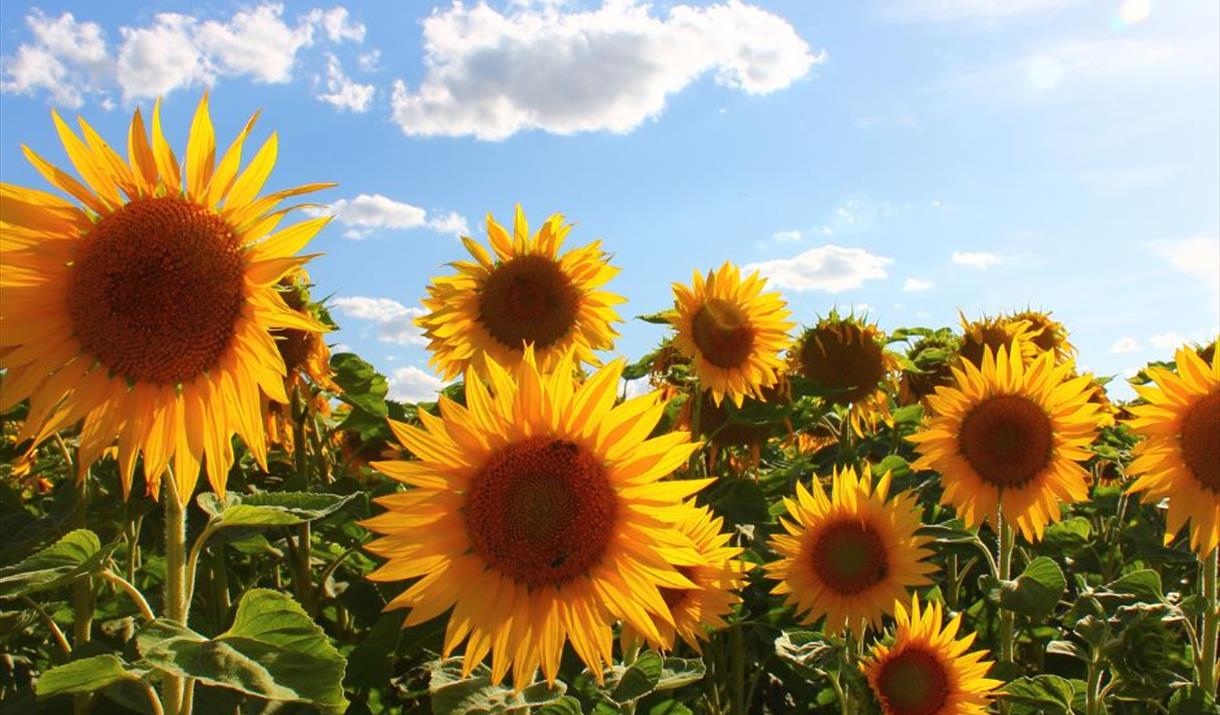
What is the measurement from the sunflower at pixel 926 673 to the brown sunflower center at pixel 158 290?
2.82 meters

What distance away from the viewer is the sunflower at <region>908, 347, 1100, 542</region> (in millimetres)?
4816

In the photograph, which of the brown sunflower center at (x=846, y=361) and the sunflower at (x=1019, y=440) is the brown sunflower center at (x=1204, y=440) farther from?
the brown sunflower center at (x=846, y=361)

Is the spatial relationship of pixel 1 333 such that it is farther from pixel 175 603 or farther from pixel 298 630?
pixel 298 630

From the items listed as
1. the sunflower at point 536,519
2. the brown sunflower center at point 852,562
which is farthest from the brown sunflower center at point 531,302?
the sunflower at point 536,519

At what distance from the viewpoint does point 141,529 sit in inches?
163

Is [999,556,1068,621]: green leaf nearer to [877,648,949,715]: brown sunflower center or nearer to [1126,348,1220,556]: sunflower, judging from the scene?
[877,648,949,715]: brown sunflower center

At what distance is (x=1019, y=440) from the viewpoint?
4.84 m

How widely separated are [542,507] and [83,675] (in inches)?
42.8

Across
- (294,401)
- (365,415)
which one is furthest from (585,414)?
(294,401)

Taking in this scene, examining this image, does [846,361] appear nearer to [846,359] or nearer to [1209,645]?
[846,359]

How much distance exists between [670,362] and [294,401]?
2.73m

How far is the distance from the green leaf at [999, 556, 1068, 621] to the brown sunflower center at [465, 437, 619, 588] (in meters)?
1.95

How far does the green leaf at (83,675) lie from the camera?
2227mm

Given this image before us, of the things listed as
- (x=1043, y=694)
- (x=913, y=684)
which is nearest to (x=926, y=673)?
(x=913, y=684)
